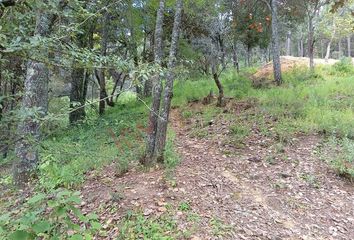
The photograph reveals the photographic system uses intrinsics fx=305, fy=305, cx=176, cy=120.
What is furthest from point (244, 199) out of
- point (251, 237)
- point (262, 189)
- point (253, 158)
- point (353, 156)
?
point (353, 156)

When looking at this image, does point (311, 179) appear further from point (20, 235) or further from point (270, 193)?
point (20, 235)

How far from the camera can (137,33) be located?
1215 cm

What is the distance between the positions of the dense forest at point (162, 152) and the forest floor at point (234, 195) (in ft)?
0.06

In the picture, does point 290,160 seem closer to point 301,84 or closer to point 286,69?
point 301,84

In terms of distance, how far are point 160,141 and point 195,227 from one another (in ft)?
6.18

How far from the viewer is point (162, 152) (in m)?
5.30

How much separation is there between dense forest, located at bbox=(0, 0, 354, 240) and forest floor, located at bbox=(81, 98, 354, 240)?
20 mm

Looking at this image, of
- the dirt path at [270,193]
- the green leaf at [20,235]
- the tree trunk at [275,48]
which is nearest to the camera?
the green leaf at [20,235]

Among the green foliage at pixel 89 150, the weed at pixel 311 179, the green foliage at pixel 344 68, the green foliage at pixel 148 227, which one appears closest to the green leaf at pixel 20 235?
the green foliage at pixel 89 150

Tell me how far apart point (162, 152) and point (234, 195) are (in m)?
1.45

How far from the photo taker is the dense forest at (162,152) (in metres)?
2.39

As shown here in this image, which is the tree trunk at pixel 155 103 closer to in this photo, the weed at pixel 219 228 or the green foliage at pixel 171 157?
the green foliage at pixel 171 157

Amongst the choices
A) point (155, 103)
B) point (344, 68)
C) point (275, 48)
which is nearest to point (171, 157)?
point (155, 103)

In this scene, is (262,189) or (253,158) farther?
(253,158)
